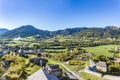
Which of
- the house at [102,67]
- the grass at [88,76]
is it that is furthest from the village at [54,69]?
the grass at [88,76]

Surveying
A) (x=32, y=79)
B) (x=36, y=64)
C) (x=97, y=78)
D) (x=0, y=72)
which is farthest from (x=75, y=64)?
(x=32, y=79)

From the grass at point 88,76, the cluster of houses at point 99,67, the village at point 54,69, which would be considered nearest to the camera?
the village at point 54,69

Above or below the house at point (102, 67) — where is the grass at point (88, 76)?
below

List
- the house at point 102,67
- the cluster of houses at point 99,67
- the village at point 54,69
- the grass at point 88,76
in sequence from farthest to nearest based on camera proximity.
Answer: the house at point 102,67
the cluster of houses at point 99,67
the grass at point 88,76
the village at point 54,69

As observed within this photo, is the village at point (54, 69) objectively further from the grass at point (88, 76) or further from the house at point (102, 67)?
the grass at point (88, 76)

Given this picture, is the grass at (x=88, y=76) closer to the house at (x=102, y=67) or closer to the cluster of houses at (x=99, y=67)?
the cluster of houses at (x=99, y=67)

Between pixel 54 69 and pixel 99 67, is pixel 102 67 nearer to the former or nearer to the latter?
pixel 99 67

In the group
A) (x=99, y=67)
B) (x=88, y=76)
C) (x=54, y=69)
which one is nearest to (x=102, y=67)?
(x=99, y=67)

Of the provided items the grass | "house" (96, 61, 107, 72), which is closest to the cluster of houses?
"house" (96, 61, 107, 72)

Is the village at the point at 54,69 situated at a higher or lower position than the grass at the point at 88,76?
higher

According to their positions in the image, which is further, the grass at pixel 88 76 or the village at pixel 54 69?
the grass at pixel 88 76

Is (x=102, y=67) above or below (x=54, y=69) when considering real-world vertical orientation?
below
